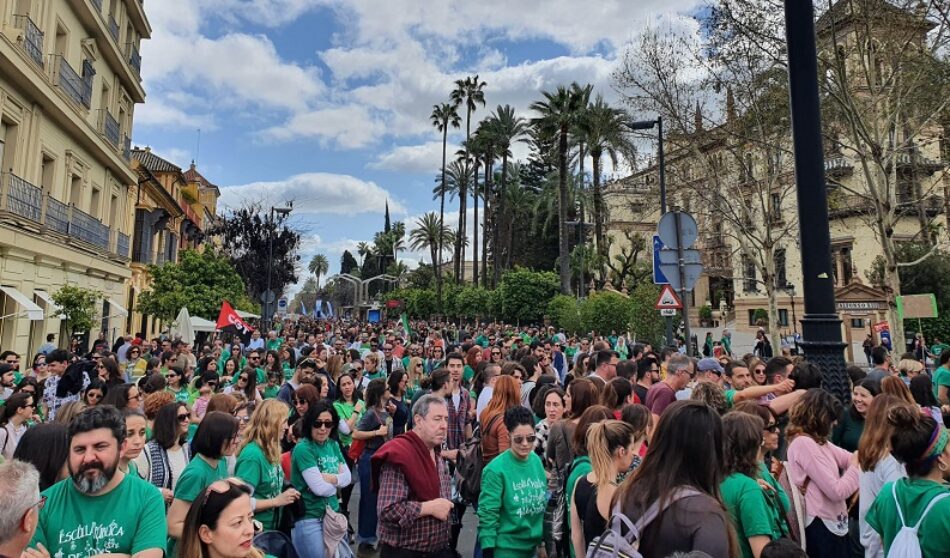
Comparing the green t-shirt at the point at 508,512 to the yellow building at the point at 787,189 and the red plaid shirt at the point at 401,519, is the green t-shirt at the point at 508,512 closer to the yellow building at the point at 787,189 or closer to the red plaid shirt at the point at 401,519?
the red plaid shirt at the point at 401,519

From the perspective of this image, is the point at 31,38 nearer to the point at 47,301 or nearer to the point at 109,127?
the point at 47,301

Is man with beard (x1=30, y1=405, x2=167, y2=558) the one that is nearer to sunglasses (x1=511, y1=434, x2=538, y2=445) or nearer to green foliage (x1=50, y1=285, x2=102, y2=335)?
sunglasses (x1=511, y1=434, x2=538, y2=445)

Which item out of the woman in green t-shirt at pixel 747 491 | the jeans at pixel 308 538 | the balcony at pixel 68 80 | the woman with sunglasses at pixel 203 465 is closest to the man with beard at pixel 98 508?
the woman with sunglasses at pixel 203 465

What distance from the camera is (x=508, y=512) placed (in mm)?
3568

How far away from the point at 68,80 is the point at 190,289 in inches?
375

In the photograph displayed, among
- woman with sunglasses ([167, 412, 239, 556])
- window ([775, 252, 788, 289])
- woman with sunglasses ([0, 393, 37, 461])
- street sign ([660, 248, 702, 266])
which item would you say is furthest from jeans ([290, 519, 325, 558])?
window ([775, 252, 788, 289])

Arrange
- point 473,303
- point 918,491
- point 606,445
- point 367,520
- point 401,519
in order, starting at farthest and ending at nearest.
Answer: point 473,303
point 367,520
point 401,519
point 606,445
point 918,491

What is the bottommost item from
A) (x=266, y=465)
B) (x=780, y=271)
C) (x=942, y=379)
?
(x=266, y=465)

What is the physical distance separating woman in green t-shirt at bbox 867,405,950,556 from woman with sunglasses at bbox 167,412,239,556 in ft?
12.4

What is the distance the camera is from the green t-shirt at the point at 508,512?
3.52 metres

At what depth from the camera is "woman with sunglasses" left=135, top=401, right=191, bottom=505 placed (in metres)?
3.96

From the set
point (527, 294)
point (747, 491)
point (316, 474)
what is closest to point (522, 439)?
point (747, 491)

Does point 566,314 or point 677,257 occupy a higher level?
point 677,257

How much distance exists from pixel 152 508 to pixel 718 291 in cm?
5728
